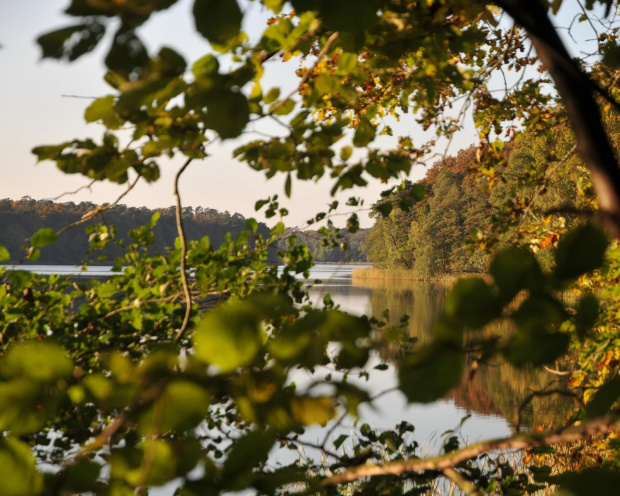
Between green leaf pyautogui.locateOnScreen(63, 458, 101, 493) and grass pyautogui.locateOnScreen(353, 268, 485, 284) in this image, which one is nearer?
green leaf pyautogui.locateOnScreen(63, 458, 101, 493)

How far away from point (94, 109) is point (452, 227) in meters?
49.9

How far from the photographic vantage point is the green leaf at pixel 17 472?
538 millimetres

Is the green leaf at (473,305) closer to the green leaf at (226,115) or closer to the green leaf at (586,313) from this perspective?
the green leaf at (586,313)

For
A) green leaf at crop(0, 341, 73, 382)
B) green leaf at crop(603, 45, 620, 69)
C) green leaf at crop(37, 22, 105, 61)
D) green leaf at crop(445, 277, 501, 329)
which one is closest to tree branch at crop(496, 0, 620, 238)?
green leaf at crop(445, 277, 501, 329)

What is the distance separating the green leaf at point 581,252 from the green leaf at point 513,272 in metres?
0.03

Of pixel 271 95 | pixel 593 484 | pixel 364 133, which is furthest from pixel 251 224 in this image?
pixel 593 484

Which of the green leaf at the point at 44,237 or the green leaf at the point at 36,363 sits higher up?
the green leaf at the point at 44,237

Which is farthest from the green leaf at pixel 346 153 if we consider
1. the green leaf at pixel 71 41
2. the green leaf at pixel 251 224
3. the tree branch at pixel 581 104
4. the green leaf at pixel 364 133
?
the green leaf at pixel 251 224

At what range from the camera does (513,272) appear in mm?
557

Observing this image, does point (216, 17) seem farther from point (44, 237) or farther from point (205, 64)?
point (44, 237)

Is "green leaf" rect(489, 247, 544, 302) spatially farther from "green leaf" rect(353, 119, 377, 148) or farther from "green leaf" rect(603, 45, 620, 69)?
"green leaf" rect(353, 119, 377, 148)

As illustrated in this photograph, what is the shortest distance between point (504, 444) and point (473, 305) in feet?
0.78

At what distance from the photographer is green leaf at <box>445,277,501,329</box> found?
0.55m

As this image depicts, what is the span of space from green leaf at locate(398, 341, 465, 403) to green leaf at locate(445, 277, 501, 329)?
4cm
